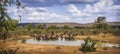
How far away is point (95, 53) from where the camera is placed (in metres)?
25.1

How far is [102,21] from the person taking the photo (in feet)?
259

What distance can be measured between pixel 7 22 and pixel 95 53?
10470 millimetres

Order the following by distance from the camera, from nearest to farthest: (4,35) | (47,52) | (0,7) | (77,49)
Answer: (0,7)
(4,35)
(47,52)
(77,49)

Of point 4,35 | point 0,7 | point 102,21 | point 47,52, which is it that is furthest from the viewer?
point 102,21

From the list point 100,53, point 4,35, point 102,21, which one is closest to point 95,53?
point 100,53

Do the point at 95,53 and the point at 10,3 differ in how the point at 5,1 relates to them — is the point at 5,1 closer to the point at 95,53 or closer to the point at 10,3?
the point at 10,3

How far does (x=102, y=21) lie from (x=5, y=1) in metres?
64.3

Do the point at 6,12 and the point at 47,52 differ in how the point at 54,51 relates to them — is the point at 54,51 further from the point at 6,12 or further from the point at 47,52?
the point at 6,12

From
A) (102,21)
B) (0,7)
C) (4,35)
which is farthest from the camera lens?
(102,21)

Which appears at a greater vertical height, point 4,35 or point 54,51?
point 4,35

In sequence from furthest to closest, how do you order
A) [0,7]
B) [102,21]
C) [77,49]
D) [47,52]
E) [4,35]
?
[102,21] → [77,49] → [47,52] → [4,35] → [0,7]

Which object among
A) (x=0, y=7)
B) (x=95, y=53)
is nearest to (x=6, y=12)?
(x=0, y=7)

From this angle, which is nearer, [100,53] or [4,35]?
[4,35]

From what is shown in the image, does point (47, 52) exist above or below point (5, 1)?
below
